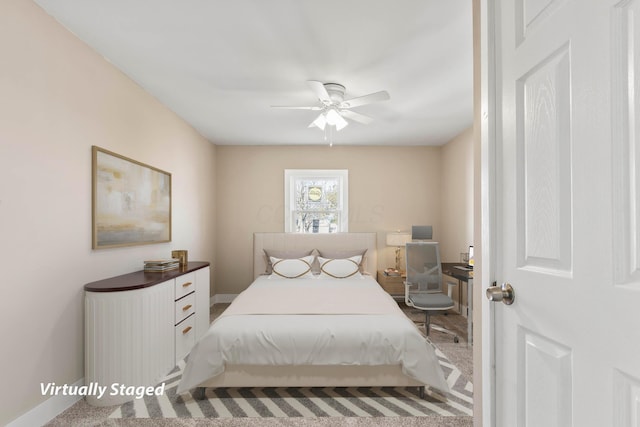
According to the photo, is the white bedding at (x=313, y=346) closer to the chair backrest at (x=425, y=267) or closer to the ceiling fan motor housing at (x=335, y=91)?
the chair backrest at (x=425, y=267)

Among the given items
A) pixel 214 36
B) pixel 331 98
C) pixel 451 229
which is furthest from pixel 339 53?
pixel 451 229

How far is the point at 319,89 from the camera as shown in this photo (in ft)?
8.86

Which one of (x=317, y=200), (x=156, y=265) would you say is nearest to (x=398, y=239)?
(x=317, y=200)

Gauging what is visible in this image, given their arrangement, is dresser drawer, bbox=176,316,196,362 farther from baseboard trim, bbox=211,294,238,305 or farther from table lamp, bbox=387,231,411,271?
table lamp, bbox=387,231,411,271

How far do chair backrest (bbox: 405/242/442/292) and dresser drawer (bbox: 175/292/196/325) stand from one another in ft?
7.71

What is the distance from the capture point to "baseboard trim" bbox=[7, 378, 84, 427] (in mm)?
1939

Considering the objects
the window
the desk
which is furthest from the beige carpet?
the window

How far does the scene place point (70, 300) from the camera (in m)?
2.29

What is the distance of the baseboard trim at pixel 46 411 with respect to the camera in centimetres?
194

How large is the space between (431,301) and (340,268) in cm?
137

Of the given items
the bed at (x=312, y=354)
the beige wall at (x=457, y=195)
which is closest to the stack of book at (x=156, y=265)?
the bed at (x=312, y=354)

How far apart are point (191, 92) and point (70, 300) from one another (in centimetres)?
210

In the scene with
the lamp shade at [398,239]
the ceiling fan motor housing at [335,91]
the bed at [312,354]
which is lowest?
the bed at [312,354]

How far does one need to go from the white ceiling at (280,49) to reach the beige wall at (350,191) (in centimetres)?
159
